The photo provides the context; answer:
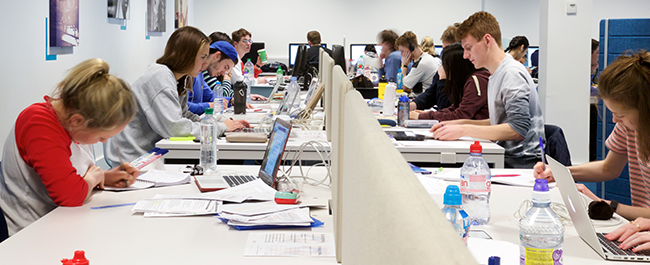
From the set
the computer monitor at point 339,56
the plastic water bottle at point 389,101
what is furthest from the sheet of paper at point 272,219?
the computer monitor at point 339,56

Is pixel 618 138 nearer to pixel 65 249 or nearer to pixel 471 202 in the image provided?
pixel 471 202

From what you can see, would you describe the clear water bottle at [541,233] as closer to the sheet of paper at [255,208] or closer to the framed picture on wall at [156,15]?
the sheet of paper at [255,208]

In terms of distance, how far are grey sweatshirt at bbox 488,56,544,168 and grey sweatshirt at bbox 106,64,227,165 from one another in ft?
4.91

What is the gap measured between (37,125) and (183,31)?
4.56 ft

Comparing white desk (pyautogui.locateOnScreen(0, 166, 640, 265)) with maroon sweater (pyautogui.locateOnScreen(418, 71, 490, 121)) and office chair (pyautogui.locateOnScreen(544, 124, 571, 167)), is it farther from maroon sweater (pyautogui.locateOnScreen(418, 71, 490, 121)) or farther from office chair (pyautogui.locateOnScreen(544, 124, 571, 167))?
maroon sweater (pyautogui.locateOnScreen(418, 71, 490, 121))

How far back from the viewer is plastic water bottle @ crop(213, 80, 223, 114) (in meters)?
3.68

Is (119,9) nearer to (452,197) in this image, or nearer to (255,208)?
(255,208)

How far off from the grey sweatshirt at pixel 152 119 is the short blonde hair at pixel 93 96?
97 cm

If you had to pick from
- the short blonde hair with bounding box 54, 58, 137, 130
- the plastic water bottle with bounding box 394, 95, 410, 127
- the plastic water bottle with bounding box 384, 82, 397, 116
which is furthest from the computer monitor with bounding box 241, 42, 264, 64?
the short blonde hair with bounding box 54, 58, 137, 130

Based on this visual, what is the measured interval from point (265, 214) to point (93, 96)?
60 cm

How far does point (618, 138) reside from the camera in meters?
1.82

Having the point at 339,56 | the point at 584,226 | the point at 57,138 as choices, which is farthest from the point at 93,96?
the point at 339,56

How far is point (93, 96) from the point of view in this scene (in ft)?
5.00

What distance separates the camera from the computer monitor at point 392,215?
0.23m
